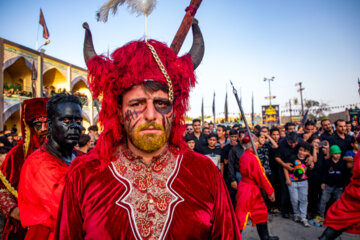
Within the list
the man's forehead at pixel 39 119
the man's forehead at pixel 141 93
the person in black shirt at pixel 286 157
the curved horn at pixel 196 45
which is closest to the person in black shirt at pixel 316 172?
the person in black shirt at pixel 286 157

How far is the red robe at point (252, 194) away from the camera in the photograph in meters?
3.87

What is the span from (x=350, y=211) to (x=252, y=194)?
151cm

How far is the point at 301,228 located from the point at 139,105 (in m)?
5.09

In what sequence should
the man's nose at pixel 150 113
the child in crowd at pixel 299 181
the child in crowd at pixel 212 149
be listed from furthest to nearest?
the child in crowd at pixel 212 149 → the child in crowd at pixel 299 181 → the man's nose at pixel 150 113

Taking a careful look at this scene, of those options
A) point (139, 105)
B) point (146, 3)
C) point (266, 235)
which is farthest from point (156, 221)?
point (266, 235)

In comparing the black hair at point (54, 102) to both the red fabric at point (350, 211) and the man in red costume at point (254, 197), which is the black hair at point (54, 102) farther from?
the red fabric at point (350, 211)

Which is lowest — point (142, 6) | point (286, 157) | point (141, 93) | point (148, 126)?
point (286, 157)

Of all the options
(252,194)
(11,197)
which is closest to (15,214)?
(11,197)

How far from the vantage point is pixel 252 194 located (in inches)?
155

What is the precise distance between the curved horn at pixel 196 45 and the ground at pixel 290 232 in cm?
423

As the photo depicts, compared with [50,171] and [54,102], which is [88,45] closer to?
[54,102]

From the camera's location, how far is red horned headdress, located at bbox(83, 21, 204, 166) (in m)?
1.47

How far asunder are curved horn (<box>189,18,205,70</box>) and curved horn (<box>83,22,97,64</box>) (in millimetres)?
717

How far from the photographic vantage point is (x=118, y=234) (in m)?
1.28
